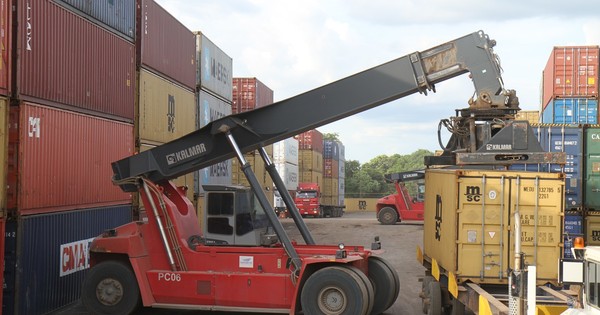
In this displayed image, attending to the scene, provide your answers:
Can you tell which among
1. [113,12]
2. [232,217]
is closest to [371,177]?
[113,12]

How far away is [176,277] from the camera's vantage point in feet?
37.1

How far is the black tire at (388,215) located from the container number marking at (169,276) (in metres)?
26.9

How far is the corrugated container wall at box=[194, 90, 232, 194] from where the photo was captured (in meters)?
22.8

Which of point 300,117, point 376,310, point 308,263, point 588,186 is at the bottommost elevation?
point 376,310

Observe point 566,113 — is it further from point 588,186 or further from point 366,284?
point 366,284

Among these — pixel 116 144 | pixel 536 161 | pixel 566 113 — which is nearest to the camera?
pixel 536 161

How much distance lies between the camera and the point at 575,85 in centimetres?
2405

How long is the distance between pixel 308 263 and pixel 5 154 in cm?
545

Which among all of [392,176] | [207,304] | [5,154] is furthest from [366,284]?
[392,176]

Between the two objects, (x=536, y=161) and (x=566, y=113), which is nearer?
(x=536, y=161)

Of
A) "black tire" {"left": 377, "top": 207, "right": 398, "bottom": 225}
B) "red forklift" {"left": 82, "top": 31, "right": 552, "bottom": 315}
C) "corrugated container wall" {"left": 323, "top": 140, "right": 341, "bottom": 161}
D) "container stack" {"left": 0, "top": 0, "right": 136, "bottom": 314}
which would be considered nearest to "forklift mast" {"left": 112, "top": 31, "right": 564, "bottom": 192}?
"red forklift" {"left": 82, "top": 31, "right": 552, "bottom": 315}

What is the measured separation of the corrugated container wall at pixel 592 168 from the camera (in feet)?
53.2

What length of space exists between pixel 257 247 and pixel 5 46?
550 centimetres

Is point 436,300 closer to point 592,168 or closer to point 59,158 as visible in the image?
point 59,158
